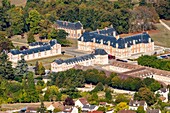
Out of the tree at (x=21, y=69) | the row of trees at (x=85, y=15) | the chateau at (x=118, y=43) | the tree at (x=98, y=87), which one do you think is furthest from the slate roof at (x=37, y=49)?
the tree at (x=98, y=87)

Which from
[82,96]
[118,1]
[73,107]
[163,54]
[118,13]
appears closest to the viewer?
[73,107]

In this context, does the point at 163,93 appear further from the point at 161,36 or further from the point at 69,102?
the point at 161,36

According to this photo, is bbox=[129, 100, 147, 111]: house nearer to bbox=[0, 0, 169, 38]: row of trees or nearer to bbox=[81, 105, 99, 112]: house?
bbox=[81, 105, 99, 112]: house

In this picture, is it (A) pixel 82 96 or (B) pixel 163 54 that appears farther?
(B) pixel 163 54

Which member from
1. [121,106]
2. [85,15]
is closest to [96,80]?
[121,106]

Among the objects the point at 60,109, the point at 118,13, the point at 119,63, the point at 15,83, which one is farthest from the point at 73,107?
the point at 118,13

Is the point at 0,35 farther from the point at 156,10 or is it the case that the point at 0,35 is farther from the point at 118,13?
the point at 156,10
